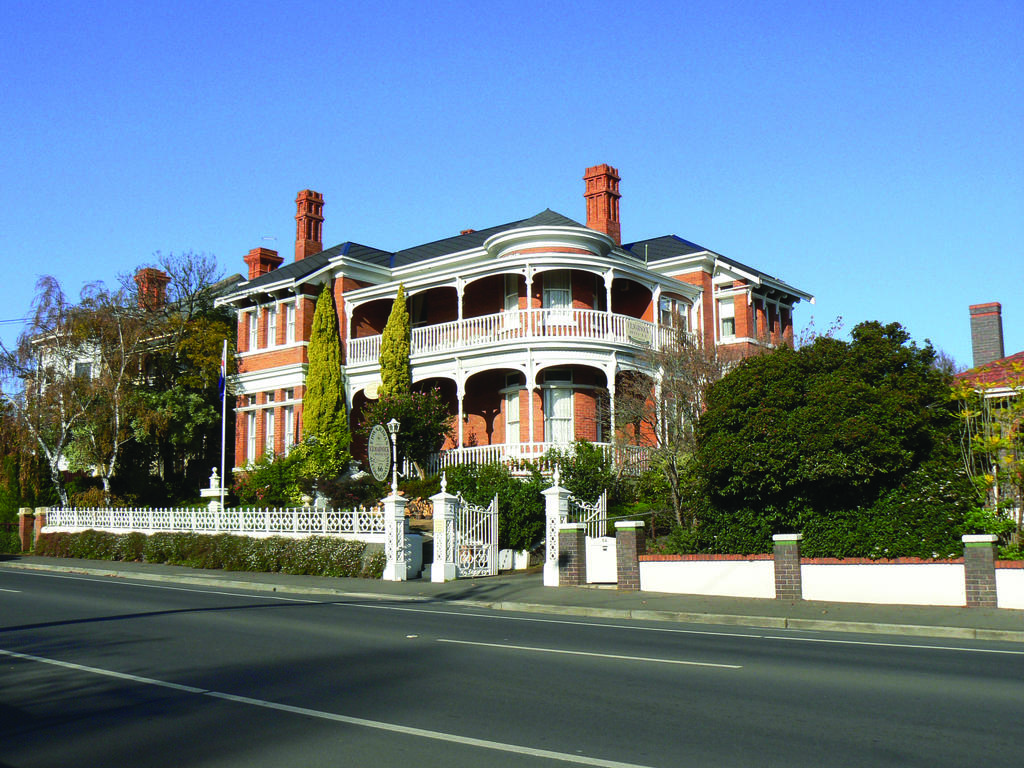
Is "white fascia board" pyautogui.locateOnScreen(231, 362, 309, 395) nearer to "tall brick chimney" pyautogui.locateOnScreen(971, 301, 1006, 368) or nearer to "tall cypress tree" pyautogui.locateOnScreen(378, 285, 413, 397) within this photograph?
"tall cypress tree" pyautogui.locateOnScreen(378, 285, 413, 397)

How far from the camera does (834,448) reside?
53.9 feet

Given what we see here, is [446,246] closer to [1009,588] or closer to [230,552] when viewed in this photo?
[230,552]

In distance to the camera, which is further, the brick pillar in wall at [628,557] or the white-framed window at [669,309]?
the white-framed window at [669,309]

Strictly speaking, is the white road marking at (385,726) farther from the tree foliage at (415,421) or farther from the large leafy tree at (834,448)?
the tree foliage at (415,421)

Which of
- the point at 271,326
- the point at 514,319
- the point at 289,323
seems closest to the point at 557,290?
the point at 514,319

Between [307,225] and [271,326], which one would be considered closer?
[271,326]

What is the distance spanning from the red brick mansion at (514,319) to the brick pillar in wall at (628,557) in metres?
9.84

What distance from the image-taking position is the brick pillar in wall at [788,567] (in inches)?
642

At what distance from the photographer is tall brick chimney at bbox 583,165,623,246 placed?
1454 inches

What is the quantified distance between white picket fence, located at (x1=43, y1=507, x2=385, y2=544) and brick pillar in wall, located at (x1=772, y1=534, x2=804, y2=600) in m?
9.61

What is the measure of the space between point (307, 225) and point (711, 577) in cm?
2937

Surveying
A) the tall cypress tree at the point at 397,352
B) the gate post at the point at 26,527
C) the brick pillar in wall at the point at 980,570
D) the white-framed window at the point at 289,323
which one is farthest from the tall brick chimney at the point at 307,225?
the brick pillar in wall at the point at 980,570

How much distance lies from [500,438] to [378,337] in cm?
562

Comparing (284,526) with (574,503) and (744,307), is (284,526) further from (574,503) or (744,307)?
(744,307)
